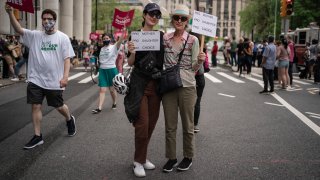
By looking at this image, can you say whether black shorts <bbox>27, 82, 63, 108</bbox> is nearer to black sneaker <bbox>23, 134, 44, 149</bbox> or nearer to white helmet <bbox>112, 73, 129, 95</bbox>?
black sneaker <bbox>23, 134, 44, 149</bbox>

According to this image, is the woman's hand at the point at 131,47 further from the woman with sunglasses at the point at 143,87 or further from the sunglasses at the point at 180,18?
the sunglasses at the point at 180,18

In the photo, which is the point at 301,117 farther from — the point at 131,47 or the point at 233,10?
the point at 233,10

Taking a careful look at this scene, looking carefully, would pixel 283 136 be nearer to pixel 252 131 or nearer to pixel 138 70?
pixel 252 131

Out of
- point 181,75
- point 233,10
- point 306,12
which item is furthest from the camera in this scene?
point 233,10

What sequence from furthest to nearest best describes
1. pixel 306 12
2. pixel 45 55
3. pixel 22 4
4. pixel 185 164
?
pixel 306 12, pixel 22 4, pixel 45 55, pixel 185 164

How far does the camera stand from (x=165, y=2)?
6353 inches

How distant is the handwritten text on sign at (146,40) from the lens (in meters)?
4.84

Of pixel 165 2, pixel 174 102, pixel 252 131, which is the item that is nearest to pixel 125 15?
pixel 252 131

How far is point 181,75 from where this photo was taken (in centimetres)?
509

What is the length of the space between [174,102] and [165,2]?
6279 inches

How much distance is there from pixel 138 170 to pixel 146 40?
1456mm

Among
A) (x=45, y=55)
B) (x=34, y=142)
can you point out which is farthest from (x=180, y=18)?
(x=34, y=142)

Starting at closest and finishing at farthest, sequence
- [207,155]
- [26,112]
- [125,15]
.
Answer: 1. [207,155]
2. [26,112]
3. [125,15]

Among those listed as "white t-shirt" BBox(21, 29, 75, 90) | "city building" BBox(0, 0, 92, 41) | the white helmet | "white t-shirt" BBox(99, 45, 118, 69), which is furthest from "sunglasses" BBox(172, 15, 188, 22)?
"city building" BBox(0, 0, 92, 41)
